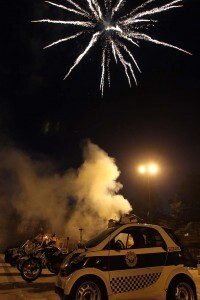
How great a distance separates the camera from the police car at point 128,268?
6.62 m

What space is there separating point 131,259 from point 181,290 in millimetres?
1240

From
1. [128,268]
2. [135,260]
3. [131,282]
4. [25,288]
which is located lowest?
[25,288]

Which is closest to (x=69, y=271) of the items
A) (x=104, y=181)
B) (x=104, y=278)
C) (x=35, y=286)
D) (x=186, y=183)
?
(x=104, y=278)

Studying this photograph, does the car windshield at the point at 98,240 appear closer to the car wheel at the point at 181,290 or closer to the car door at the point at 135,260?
the car door at the point at 135,260

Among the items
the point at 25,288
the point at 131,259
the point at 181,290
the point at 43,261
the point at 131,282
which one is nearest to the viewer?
the point at 131,282

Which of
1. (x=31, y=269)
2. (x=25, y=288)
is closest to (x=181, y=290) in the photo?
(x=25, y=288)

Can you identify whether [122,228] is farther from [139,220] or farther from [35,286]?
[35,286]

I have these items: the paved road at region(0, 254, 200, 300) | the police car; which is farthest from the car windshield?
the paved road at region(0, 254, 200, 300)

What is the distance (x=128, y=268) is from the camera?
685cm

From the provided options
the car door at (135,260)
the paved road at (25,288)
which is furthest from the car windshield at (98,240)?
the paved road at (25,288)

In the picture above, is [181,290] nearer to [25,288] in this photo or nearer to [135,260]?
[135,260]

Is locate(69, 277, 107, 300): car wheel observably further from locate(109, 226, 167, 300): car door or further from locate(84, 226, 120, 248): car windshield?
locate(84, 226, 120, 248): car windshield

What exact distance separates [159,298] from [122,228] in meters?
1.43

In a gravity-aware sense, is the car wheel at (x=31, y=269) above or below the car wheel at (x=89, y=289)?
above
